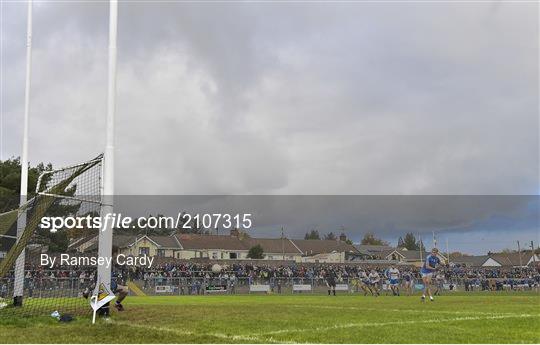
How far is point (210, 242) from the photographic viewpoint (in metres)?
102

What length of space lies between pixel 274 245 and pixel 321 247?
40.4 ft

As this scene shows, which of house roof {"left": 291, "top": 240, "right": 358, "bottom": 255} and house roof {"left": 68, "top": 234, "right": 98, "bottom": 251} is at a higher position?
house roof {"left": 291, "top": 240, "right": 358, "bottom": 255}

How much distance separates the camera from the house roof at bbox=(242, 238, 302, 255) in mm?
113438

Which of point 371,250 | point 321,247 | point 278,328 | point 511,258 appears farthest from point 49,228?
point 511,258

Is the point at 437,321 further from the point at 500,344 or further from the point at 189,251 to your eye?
the point at 189,251

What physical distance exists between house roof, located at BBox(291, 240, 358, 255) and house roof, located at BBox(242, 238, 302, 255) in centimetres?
326

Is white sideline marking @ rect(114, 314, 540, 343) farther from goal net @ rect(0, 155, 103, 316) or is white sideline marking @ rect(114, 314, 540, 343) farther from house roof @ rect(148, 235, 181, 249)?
house roof @ rect(148, 235, 181, 249)

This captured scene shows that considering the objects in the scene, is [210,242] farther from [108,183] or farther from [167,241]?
[108,183]

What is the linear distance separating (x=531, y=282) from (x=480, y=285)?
4622 millimetres

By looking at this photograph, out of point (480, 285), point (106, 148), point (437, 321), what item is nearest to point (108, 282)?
point (106, 148)

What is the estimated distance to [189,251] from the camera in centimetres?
9694

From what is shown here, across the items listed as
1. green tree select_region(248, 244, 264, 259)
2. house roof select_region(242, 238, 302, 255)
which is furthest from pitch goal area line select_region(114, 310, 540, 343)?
house roof select_region(242, 238, 302, 255)

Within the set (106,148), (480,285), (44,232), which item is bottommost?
(480,285)

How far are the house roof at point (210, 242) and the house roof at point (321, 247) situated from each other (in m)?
19.5
